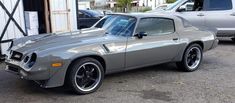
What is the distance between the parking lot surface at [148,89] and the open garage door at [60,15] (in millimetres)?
3223

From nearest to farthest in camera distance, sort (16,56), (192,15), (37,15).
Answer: (16,56)
(37,15)
(192,15)

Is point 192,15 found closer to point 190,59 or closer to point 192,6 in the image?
point 192,6

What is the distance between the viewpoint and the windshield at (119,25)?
20.0 feet

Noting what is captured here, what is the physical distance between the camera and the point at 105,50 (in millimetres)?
5566

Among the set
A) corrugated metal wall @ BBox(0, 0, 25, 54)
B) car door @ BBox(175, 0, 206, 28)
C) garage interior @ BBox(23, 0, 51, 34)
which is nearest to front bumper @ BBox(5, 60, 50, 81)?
corrugated metal wall @ BBox(0, 0, 25, 54)

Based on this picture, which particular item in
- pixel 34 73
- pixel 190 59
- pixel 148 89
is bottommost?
pixel 148 89

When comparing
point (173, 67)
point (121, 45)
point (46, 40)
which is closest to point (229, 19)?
point (173, 67)

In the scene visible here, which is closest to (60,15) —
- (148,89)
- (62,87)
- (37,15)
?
(37,15)

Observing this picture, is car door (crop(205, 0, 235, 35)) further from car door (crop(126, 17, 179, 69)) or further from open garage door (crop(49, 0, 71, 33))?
open garage door (crop(49, 0, 71, 33))

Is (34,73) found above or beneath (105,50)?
beneath

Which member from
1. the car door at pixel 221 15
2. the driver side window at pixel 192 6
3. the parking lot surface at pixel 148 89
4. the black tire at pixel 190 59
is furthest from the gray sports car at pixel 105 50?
the driver side window at pixel 192 6

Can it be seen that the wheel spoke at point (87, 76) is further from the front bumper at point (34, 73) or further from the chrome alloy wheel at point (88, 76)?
the front bumper at point (34, 73)

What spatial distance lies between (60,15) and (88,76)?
17.1 feet

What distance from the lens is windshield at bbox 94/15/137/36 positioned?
610 cm
